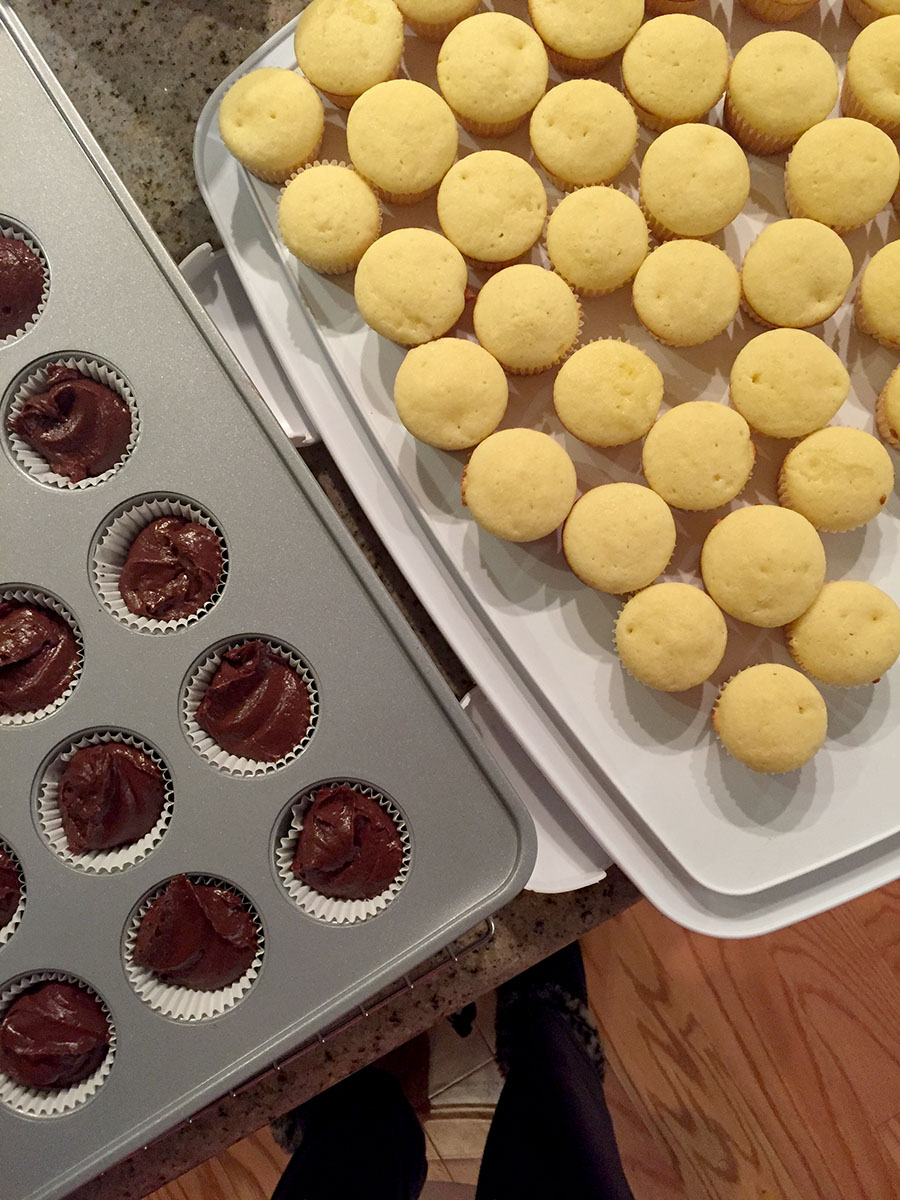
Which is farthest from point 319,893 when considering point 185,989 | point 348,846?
point 185,989

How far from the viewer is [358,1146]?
1.88 m

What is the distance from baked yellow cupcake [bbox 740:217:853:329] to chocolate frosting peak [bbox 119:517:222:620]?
99 cm

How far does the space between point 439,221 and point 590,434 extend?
46cm

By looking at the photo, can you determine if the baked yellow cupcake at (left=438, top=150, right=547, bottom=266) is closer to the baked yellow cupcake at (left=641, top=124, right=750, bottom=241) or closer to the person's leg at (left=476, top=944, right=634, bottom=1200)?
the baked yellow cupcake at (left=641, top=124, right=750, bottom=241)

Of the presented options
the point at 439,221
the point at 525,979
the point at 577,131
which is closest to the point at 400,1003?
the point at 525,979

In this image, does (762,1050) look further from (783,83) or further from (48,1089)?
(783,83)

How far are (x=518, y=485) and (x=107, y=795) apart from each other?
817mm

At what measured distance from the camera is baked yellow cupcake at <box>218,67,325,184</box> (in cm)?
130

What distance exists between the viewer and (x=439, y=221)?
1.37m

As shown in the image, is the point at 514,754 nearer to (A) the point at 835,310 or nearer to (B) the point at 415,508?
(B) the point at 415,508

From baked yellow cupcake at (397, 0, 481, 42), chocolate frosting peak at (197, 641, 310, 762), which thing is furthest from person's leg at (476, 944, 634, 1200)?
baked yellow cupcake at (397, 0, 481, 42)

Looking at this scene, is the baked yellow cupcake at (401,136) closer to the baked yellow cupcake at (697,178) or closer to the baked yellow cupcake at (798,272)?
the baked yellow cupcake at (697,178)

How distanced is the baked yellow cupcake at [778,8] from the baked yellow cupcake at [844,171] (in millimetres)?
206

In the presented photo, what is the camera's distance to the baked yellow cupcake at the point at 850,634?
1.26 m
